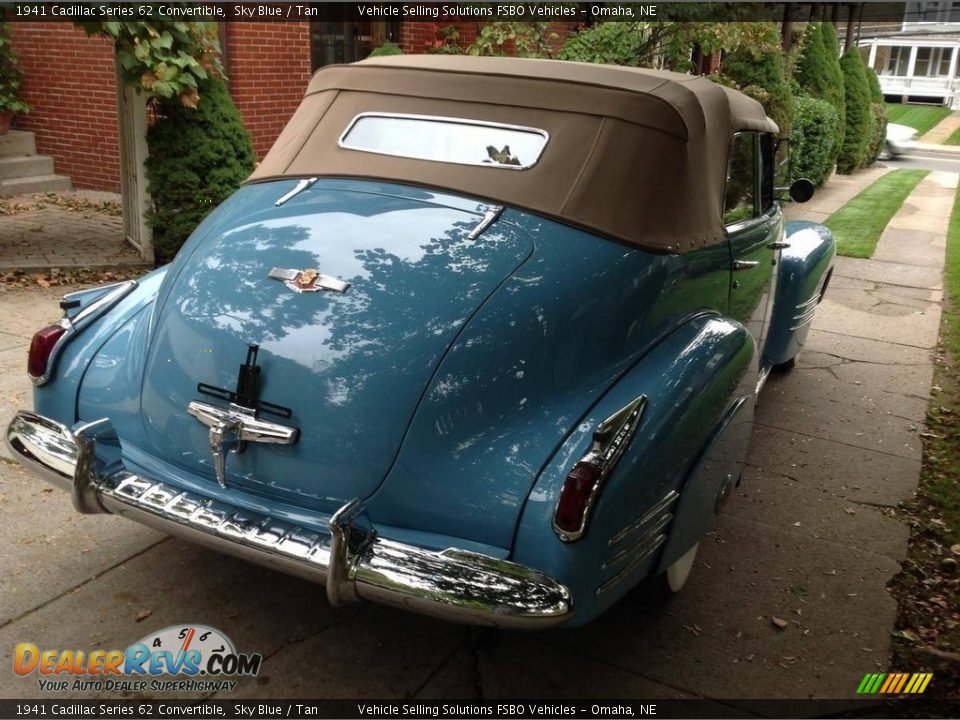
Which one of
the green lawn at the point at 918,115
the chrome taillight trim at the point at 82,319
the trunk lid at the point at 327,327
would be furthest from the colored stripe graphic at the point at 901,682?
the green lawn at the point at 918,115

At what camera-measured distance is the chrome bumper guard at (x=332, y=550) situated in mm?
2566

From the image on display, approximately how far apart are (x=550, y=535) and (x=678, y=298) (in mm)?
1209

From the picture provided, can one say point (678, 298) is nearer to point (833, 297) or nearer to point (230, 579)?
point (230, 579)

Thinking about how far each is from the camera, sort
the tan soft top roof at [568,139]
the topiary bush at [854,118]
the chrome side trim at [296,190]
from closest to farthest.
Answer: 1. the tan soft top roof at [568,139]
2. the chrome side trim at [296,190]
3. the topiary bush at [854,118]

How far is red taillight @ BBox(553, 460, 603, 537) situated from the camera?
2.62 meters

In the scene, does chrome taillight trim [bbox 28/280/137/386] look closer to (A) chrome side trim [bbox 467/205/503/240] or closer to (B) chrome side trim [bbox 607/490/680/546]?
(A) chrome side trim [bbox 467/205/503/240]

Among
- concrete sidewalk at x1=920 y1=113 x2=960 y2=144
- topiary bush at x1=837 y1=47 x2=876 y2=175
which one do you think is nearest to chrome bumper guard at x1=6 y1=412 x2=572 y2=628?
topiary bush at x1=837 y1=47 x2=876 y2=175

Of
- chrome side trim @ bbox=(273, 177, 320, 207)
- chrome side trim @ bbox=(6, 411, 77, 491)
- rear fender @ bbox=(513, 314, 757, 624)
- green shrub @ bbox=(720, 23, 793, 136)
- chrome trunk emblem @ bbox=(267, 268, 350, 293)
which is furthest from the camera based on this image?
green shrub @ bbox=(720, 23, 793, 136)

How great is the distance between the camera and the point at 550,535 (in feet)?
8.74

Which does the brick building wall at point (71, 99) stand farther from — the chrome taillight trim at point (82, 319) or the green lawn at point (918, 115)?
the green lawn at point (918, 115)

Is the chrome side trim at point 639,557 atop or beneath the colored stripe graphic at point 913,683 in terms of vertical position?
atop

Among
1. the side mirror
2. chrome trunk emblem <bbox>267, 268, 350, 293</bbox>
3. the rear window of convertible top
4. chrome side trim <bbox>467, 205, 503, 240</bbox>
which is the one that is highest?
the rear window of convertible top

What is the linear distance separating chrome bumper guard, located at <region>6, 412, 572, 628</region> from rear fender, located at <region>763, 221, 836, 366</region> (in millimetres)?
3512

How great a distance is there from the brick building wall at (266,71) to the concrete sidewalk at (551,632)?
6.96 m
